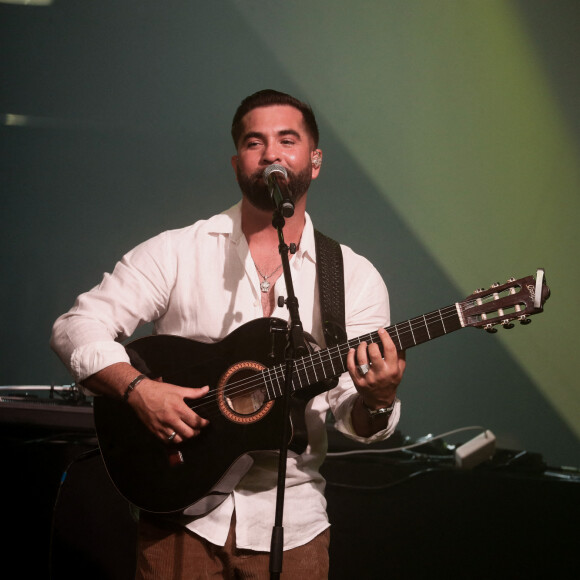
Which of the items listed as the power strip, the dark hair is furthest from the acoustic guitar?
the power strip

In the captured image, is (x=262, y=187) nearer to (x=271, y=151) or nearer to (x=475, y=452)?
(x=271, y=151)

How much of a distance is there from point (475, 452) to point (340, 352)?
50.6 inches

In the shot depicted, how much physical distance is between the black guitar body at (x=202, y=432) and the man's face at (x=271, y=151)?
1.88 feet

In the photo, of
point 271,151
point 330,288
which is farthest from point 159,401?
point 271,151

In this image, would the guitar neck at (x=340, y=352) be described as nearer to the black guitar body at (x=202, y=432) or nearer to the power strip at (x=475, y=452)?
the black guitar body at (x=202, y=432)

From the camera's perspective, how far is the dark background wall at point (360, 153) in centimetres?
323

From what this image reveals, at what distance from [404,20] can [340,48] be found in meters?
0.42

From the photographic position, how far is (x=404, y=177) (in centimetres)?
343

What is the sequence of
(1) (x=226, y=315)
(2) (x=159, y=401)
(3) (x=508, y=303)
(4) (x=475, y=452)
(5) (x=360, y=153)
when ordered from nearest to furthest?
(3) (x=508, y=303)
(2) (x=159, y=401)
(1) (x=226, y=315)
(4) (x=475, y=452)
(5) (x=360, y=153)

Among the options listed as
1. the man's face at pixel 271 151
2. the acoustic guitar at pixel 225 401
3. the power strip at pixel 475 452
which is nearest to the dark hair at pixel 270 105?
the man's face at pixel 271 151

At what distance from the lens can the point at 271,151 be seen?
219 cm

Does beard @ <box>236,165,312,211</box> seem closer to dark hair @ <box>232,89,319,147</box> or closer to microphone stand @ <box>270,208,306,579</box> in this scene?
dark hair @ <box>232,89,319,147</box>

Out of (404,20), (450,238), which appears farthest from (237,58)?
(450,238)

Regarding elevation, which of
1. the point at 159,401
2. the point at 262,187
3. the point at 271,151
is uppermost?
the point at 271,151
